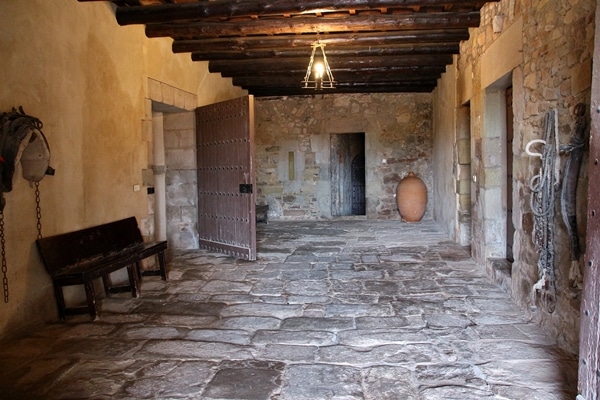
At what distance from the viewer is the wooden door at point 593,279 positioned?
1582 mm

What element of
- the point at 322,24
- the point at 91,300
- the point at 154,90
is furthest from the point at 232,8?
the point at 91,300

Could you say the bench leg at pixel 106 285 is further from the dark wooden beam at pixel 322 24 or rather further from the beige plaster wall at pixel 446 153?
the beige plaster wall at pixel 446 153

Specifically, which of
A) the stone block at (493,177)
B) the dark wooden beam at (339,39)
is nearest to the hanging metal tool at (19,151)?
the dark wooden beam at (339,39)

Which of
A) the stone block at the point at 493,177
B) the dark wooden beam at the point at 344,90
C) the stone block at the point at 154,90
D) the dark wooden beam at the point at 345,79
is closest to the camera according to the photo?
the stone block at the point at 493,177

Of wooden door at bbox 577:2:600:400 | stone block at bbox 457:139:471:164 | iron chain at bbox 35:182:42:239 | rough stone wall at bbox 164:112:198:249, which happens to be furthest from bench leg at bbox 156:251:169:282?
stone block at bbox 457:139:471:164

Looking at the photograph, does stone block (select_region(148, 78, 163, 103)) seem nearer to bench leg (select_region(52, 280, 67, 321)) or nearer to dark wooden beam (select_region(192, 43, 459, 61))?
dark wooden beam (select_region(192, 43, 459, 61))

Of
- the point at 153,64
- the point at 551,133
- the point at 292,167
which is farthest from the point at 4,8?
the point at 292,167

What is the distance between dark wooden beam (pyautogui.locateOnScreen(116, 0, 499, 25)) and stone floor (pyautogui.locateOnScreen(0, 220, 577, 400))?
253cm

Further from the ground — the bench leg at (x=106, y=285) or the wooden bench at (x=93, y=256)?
the wooden bench at (x=93, y=256)

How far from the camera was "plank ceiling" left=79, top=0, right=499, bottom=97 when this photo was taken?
13.5 feet

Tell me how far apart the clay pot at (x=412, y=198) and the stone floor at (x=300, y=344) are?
12.7ft

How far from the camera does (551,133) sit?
2680 millimetres

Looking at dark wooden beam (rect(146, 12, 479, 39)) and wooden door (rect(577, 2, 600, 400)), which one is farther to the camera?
dark wooden beam (rect(146, 12, 479, 39))

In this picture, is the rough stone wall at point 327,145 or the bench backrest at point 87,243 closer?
the bench backrest at point 87,243
